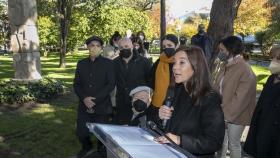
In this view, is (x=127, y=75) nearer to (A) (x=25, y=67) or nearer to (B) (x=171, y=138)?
(B) (x=171, y=138)

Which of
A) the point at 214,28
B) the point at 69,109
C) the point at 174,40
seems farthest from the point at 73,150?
the point at 214,28

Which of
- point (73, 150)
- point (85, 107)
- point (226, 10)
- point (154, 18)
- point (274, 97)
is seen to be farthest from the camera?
Answer: point (154, 18)

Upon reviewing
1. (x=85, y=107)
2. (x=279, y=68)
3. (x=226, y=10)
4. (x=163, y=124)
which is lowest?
(x=85, y=107)

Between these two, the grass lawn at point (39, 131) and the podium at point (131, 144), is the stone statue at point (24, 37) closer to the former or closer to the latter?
the grass lawn at point (39, 131)

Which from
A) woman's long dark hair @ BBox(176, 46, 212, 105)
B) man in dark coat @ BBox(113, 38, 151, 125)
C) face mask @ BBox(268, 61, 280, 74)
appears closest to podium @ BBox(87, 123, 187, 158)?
woman's long dark hair @ BBox(176, 46, 212, 105)

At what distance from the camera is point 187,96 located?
10.4ft

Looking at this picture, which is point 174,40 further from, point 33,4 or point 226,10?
point 33,4

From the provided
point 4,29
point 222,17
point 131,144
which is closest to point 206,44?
point 222,17

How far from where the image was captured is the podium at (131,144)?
2.56m

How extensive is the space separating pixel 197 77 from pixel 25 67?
11191mm

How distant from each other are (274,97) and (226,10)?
561cm

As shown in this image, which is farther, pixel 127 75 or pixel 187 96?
pixel 127 75

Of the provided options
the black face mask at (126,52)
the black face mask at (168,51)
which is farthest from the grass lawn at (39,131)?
the black face mask at (168,51)

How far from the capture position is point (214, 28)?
9.83 metres
